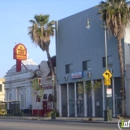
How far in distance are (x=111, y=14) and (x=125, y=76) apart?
7559 millimetres

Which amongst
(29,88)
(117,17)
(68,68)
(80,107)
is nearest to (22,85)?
(29,88)

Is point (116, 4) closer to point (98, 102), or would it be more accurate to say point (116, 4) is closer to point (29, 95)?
point (98, 102)

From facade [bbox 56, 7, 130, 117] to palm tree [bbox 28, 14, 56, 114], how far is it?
1.91m

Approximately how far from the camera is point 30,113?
62.6 metres

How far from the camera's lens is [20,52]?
67625 mm

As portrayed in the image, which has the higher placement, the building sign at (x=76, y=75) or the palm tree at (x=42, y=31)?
the palm tree at (x=42, y=31)

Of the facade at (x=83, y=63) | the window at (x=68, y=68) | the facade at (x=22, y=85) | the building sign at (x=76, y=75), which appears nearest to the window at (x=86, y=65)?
the facade at (x=83, y=63)

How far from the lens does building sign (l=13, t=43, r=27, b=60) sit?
66.9m

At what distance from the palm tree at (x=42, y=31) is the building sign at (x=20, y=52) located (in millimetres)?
13879

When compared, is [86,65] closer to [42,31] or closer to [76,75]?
[76,75]

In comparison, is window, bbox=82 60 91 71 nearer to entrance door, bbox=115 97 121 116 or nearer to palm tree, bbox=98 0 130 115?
entrance door, bbox=115 97 121 116

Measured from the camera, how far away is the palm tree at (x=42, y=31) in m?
52.8

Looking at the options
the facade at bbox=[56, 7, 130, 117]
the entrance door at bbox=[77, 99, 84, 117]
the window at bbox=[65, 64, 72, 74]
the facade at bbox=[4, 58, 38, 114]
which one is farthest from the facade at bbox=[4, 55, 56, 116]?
the entrance door at bbox=[77, 99, 84, 117]

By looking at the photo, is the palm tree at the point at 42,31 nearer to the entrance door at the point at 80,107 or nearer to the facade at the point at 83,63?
the facade at the point at 83,63
